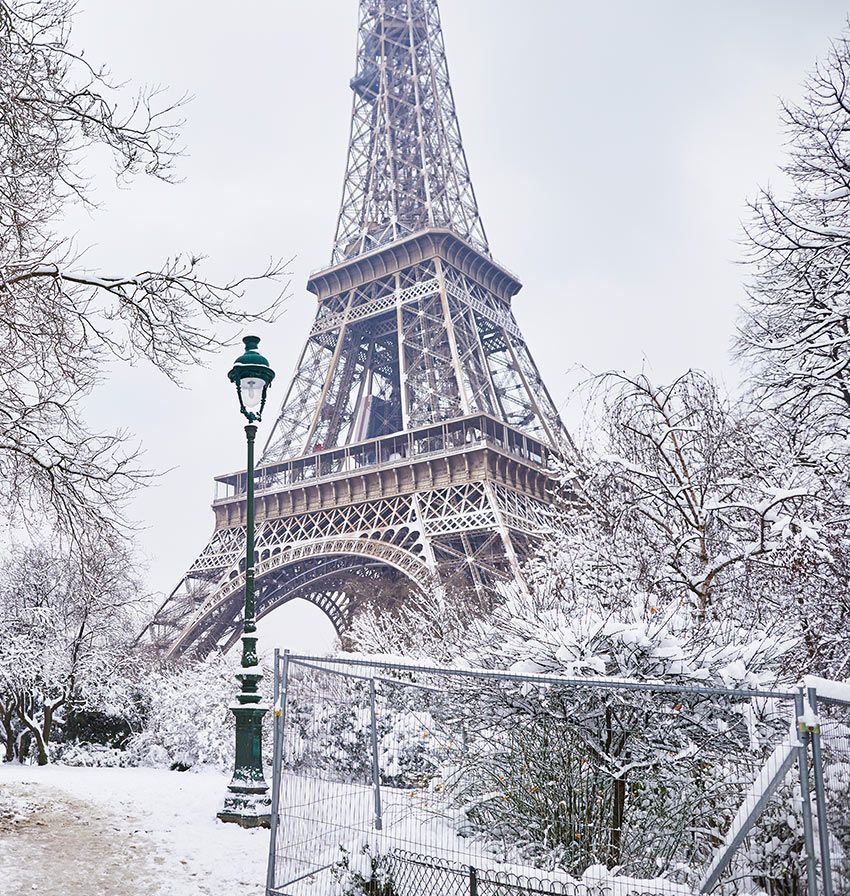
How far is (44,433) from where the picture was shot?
855 cm

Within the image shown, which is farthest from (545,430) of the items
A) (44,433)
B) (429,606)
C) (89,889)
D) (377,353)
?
(89,889)

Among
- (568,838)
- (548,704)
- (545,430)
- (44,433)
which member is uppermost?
(545,430)

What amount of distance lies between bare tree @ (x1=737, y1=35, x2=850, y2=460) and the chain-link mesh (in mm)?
4331

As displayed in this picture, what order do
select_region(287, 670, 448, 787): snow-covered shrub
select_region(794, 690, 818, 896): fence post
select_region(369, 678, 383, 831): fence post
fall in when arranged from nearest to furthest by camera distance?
1. select_region(794, 690, 818, 896): fence post
2. select_region(287, 670, 448, 787): snow-covered shrub
3. select_region(369, 678, 383, 831): fence post

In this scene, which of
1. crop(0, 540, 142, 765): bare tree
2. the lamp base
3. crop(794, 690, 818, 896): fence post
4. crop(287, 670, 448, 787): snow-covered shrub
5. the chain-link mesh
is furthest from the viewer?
crop(0, 540, 142, 765): bare tree

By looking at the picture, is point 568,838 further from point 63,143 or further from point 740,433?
point 63,143

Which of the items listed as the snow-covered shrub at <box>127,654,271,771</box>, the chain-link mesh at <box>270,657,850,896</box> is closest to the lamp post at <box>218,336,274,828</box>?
the chain-link mesh at <box>270,657,850,896</box>

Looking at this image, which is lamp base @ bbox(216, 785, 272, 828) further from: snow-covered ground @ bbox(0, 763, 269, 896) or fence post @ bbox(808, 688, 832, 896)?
fence post @ bbox(808, 688, 832, 896)

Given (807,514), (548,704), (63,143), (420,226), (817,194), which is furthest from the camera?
(420,226)

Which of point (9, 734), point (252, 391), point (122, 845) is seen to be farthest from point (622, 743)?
point (9, 734)

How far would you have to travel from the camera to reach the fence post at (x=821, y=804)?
4008 millimetres

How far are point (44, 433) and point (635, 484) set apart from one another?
6.07 metres

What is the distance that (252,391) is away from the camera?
9984 millimetres

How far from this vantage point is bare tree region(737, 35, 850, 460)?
8664 millimetres
